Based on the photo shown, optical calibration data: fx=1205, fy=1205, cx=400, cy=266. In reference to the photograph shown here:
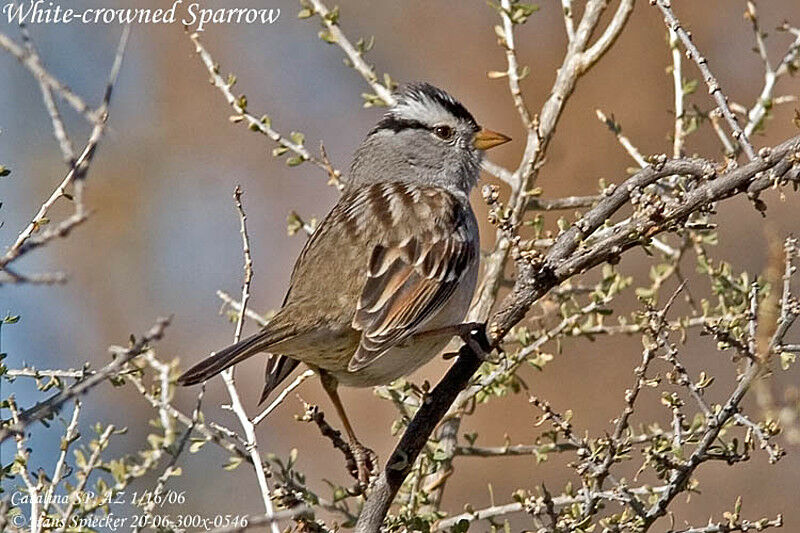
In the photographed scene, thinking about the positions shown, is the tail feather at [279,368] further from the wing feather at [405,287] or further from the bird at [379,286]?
the wing feather at [405,287]

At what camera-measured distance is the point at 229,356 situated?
131 inches

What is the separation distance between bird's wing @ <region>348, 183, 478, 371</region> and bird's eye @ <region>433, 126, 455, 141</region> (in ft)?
1.68

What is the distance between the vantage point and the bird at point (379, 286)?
144 inches

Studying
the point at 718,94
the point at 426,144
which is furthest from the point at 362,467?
the point at 426,144

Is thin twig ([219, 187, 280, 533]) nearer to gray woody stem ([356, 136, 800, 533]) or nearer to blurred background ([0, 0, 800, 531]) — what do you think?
gray woody stem ([356, 136, 800, 533])

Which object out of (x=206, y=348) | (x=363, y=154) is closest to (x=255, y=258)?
(x=206, y=348)

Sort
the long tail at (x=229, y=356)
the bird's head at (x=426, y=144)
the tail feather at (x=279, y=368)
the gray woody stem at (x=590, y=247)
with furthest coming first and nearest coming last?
the bird's head at (x=426, y=144) < the tail feather at (x=279, y=368) < the long tail at (x=229, y=356) < the gray woody stem at (x=590, y=247)

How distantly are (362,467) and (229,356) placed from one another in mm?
489

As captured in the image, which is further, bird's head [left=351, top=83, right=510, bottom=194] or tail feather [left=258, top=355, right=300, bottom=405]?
bird's head [left=351, top=83, right=510, bottom=194]

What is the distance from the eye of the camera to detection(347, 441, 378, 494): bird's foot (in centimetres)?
332

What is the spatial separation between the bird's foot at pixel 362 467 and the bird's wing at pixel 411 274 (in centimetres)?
25

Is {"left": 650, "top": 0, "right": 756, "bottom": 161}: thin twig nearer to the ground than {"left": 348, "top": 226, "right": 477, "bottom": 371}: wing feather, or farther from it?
nearer to the ground

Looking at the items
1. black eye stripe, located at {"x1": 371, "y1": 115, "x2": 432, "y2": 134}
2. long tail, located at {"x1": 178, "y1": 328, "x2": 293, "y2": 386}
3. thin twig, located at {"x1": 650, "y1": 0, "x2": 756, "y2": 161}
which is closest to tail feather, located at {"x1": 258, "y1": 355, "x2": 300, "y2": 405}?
long tail, located at {"x1": 178, "y1": 328, "x2": 293, "y2": 386}

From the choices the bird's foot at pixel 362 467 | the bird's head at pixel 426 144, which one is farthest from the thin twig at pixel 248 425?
the bird's head at pixel 426 144
